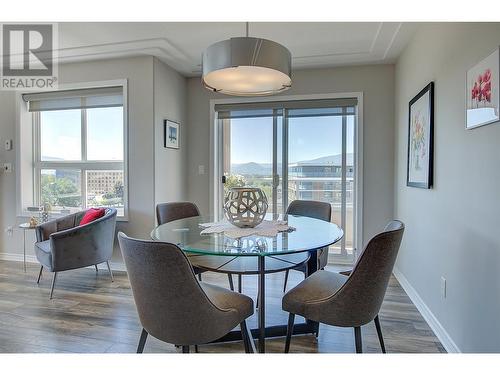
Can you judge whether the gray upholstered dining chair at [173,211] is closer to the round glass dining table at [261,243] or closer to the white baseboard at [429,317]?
the round glass dining table at [261,243]

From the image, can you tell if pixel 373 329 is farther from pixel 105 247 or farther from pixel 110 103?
pixel 110 103

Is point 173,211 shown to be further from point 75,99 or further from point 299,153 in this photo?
point 75,99

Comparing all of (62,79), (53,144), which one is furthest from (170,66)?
(53,144)

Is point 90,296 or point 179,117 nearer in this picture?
point 90,296

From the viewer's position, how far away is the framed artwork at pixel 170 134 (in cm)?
370

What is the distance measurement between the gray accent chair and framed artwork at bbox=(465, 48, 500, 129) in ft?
9.97

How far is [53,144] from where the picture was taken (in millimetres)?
4016

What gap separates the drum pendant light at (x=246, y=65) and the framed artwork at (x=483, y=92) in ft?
3.22

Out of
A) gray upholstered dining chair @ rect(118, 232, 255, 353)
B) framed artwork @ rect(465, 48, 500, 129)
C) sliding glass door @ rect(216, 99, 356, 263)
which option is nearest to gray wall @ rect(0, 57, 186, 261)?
sliding glass door @ rect(216, 99, 356, 263)

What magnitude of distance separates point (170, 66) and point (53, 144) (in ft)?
5.84

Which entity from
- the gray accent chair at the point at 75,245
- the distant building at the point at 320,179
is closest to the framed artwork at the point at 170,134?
the gray accent chair at the point at 75,245

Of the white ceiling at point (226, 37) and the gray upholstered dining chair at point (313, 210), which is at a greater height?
the white ceiling at point (226, 37)
